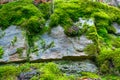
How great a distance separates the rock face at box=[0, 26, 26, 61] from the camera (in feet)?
33.9

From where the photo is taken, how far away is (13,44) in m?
10.8

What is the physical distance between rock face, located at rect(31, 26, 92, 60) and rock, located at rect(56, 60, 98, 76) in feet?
0.98

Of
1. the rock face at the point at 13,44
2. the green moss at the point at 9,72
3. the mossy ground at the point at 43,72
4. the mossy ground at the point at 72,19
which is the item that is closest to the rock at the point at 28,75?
the mossy ground at the point at 43,72

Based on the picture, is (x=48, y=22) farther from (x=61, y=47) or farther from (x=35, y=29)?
(x=61, y=47)

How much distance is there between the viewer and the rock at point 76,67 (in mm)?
9672

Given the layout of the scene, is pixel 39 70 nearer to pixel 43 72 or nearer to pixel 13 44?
pixel 43 72

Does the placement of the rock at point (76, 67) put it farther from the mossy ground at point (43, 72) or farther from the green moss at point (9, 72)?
the green moss at point (9, 72)

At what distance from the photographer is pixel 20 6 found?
1227 centimetres

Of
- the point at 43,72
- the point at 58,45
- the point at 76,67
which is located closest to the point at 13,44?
the point at 58,45

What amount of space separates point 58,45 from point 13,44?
1.74 m

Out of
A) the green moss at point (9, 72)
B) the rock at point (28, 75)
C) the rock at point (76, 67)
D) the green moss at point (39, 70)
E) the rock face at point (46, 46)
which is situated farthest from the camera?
the rock face at point (46, 46)

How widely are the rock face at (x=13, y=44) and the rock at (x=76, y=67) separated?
4.92 feet

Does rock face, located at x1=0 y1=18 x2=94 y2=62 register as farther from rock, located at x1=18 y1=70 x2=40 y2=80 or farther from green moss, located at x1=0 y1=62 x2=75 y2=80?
rock, located at x1=18 y1=70 x2=40 y2=80

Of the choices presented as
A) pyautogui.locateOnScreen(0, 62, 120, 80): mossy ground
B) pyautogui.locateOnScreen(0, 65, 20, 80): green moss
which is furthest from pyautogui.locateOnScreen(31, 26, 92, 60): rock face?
pyautogui.locateOnScreen(0, 65, 20, 80): green moss
